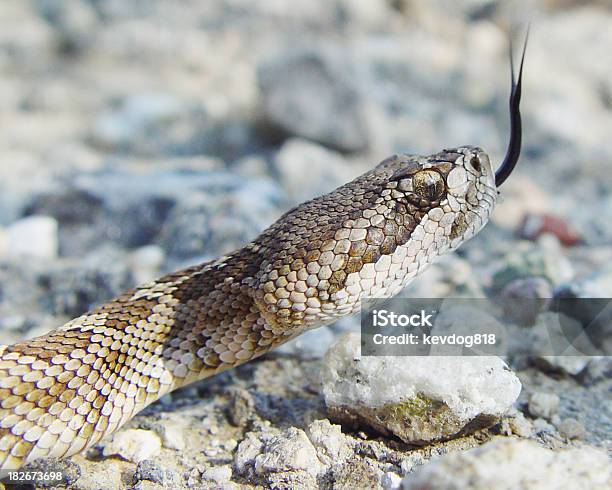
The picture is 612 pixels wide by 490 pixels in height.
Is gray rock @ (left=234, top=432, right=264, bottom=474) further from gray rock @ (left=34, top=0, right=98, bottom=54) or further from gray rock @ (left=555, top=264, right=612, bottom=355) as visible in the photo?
gray rock @ (left=34, top=0, right=98, bottom=54)

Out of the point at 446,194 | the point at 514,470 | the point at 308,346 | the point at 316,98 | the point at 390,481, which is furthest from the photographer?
the point at 316,98

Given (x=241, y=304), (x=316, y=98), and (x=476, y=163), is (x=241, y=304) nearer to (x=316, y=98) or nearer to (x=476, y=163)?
(x=476, y=163)

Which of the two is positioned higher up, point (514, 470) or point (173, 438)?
point (514, 470)

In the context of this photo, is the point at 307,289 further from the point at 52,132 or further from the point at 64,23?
the point at 64,23

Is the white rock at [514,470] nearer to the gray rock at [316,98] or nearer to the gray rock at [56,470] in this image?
the gray rock at [56,470]

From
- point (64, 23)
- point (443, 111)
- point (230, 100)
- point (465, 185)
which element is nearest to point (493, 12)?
point (443, 111)

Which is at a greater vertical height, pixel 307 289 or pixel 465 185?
pixel 465 185

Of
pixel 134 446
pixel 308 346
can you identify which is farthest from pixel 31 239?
Result: pixel 134 446
